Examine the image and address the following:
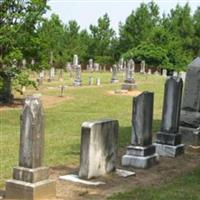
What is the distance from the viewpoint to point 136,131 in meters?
11.2

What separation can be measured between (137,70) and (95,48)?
509 inches

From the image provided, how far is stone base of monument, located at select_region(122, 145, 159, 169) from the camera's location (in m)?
11.0

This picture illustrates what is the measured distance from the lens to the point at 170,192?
8.91 meters

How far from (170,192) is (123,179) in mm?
1294

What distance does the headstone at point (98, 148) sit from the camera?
9.57 metres

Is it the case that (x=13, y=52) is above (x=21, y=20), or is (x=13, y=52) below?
below

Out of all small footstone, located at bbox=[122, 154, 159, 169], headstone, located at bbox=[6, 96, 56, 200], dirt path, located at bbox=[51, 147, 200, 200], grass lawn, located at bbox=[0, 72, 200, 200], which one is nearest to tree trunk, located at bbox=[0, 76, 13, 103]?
grass lawn, located at bbox=[0, 72, 200, 200]

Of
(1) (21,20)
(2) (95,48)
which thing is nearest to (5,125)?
(1) (21,20)

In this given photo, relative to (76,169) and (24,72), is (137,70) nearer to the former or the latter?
(24,72)

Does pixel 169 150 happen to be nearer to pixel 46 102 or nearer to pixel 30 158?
pixel 30 158

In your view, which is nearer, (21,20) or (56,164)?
(56,164)

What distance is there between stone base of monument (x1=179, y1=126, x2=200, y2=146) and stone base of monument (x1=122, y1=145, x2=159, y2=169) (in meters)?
2.90

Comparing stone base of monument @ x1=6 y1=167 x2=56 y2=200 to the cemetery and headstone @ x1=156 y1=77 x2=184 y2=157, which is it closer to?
the cemetery

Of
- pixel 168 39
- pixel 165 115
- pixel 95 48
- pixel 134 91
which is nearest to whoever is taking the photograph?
pixel 165 115
